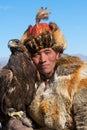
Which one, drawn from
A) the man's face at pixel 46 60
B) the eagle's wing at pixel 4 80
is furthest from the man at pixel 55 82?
the eagle's wing at pixel 4 80

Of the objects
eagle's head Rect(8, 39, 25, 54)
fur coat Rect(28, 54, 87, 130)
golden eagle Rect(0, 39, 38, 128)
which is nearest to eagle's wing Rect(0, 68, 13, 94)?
golden eagle Rect(0, 39, 38, 128)

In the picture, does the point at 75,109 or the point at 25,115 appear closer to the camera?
the point at 75,109

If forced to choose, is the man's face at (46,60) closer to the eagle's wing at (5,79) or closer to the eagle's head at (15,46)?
the eagle's head at (15,46)

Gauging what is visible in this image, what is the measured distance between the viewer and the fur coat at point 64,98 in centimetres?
420

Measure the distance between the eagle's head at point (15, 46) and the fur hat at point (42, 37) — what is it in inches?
2.2

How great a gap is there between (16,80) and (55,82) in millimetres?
338

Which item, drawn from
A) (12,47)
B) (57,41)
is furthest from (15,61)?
(57,41)

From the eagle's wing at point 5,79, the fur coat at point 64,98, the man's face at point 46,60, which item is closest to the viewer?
the fur coat at point 64,98

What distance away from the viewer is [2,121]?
4.52 m

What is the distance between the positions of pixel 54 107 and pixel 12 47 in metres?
0.60

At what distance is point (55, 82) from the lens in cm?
445

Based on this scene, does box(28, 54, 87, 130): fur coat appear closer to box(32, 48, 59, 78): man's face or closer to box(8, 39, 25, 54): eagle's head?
box(32, 48, 59, 78): man's face

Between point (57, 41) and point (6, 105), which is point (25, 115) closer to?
point (6, 105)

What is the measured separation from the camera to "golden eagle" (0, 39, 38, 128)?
433 cm
